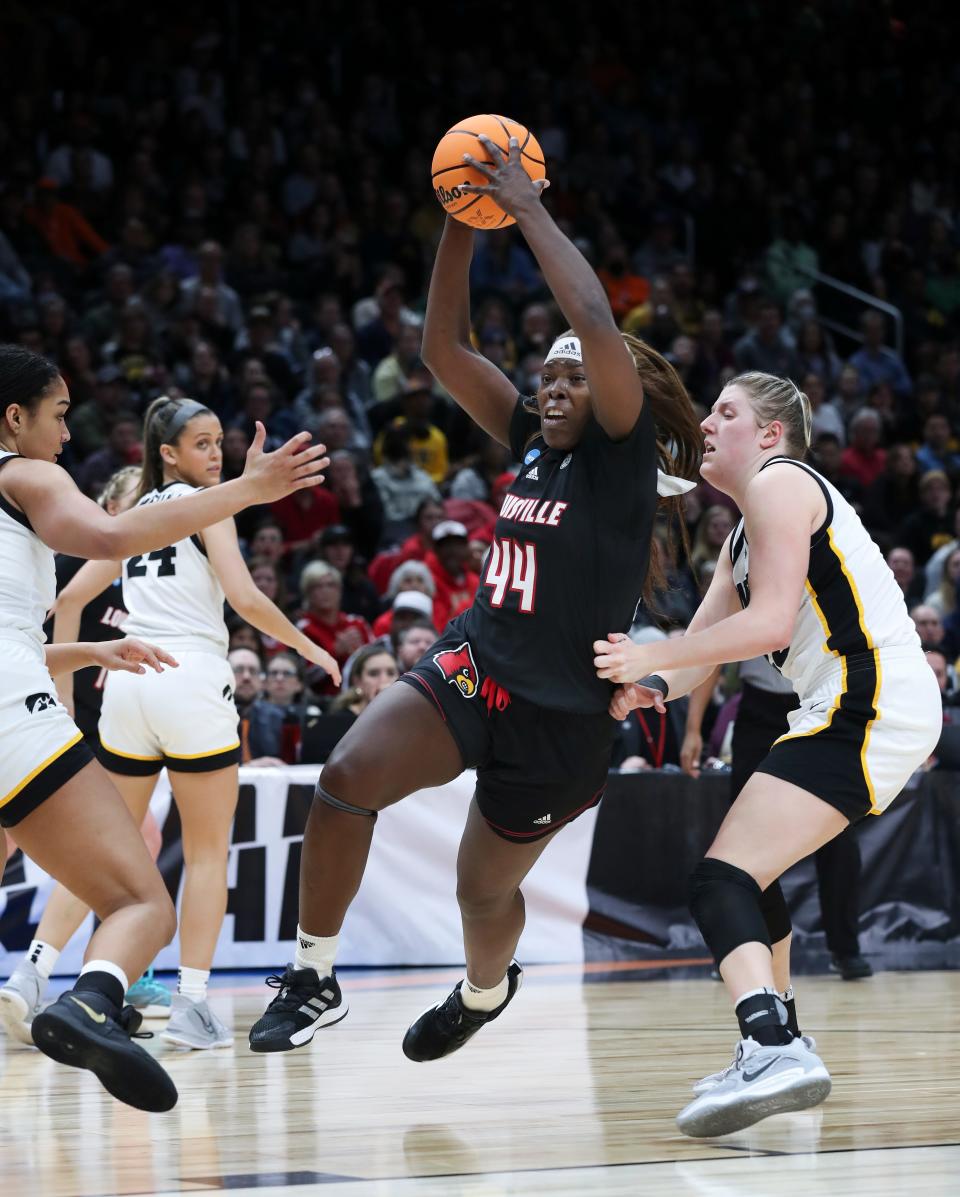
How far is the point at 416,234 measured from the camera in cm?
1544

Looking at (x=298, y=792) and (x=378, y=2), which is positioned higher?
(x=378, y=2)

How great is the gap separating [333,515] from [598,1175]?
345 inches

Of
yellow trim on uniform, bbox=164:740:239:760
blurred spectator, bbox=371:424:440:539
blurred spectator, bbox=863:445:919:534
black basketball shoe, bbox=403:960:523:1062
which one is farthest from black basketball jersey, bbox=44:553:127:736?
blurred spectator, bbox=863:445:919:534

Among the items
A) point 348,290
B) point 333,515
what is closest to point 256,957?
point 333,515

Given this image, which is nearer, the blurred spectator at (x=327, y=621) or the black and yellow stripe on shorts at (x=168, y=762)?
the black and yellow stripe on shorts at (x=168, y=762)

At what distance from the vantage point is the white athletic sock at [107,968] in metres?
3.94

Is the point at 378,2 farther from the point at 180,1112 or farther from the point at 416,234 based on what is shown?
the point at 180,1112

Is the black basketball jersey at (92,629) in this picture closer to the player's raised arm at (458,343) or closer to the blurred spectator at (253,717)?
the blurred spectator at (253,717)

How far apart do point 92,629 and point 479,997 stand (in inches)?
141

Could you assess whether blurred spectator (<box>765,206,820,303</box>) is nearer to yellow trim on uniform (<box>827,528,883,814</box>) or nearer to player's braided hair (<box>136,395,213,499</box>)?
player's braided hair (<box>136,395,213,499</box>)

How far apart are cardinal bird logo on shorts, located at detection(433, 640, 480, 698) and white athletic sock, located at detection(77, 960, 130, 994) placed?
1154mm

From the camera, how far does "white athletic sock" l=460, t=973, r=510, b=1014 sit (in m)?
4.95

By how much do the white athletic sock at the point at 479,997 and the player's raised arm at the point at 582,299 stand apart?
5.42 feet

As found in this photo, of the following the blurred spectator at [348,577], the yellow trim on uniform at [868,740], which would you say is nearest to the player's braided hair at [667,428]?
the yellow trim on uniform at [868,740]
